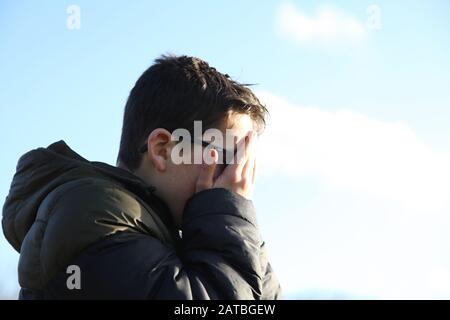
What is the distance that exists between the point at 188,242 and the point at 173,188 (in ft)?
1.26

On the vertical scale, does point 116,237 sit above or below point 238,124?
below

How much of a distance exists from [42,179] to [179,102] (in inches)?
31.7

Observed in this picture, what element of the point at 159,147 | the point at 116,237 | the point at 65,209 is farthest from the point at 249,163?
the point at 65,209

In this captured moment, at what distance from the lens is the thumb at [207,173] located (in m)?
3.39

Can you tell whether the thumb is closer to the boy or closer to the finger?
the boy

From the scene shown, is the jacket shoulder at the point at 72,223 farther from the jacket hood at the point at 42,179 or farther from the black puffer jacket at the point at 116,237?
the jacket hood at the point at 42,179

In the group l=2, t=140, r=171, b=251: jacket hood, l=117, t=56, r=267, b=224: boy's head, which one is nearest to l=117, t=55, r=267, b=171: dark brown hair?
l=117, t=56, r=267, b=224: boy's head

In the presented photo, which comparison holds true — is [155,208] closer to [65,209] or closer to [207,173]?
[207,173]

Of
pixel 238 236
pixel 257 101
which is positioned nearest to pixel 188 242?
pixel 238 236

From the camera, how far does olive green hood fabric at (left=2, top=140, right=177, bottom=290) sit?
281cm

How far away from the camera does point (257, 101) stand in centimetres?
382

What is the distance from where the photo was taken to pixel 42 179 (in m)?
3.18

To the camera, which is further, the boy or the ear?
the ear

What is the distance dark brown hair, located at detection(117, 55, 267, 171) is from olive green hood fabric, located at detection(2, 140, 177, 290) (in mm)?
401
